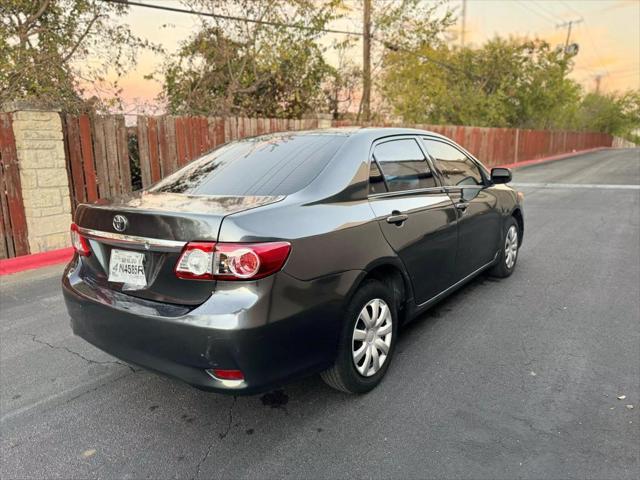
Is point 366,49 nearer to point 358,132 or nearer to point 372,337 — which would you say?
point 358,132

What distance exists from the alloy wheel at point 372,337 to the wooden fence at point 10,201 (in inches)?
224

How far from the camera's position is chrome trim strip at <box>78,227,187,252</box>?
7.57ft

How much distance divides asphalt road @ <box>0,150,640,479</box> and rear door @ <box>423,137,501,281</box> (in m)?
0.51

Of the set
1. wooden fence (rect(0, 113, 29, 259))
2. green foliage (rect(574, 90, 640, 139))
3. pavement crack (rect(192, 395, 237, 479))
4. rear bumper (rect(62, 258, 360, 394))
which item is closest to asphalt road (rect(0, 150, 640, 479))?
pavement crack (rect(192, 395, 237, 479))

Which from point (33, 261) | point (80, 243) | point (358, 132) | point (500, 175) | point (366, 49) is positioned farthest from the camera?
point (366, 49)

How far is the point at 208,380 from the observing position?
89.5 inches

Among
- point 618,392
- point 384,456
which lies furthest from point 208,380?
point 618,392

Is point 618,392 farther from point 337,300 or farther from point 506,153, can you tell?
point 506,153

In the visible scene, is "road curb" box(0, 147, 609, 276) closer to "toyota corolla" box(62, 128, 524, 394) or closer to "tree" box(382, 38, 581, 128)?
"toyota corolla" box(62, 128, 524, 394)

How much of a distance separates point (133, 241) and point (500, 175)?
3.58 meters

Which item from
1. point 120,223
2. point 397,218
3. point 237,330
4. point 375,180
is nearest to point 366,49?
point 375,180

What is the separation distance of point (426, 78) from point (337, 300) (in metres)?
28.2

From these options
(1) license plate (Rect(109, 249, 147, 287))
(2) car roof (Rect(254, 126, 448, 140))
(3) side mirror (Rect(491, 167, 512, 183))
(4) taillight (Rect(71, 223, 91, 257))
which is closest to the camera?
(1) license plate (Rect(109, 249, 147, 287))

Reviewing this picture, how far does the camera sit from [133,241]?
245 cm
